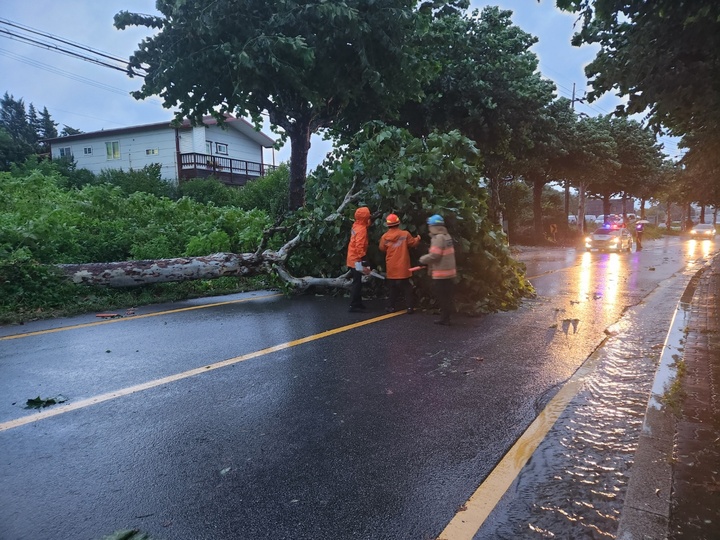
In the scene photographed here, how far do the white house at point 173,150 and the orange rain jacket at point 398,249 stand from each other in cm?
2377

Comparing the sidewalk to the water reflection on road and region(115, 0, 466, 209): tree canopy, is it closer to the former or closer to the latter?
the water reflection on road

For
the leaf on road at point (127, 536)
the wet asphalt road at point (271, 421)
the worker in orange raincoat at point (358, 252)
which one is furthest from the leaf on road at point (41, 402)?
the worker in orange raincoat at point (358, 252)

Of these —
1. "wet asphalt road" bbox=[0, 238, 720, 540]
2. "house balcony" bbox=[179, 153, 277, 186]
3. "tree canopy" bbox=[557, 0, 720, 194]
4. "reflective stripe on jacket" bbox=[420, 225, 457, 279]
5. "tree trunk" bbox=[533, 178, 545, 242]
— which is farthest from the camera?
"tree trunk" bbox=[533, 178, 545, 242]

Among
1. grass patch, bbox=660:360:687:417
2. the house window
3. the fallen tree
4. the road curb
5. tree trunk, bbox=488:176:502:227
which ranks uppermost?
the house window

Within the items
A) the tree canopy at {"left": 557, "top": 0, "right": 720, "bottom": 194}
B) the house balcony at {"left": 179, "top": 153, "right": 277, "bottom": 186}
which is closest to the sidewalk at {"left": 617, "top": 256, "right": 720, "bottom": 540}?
the tree canopy at {"left": 557, "top": 0, "right": 720, "bottom": 194}

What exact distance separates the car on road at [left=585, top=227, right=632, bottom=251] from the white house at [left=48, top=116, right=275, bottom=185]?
755 inches

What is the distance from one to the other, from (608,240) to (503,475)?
24.7 m

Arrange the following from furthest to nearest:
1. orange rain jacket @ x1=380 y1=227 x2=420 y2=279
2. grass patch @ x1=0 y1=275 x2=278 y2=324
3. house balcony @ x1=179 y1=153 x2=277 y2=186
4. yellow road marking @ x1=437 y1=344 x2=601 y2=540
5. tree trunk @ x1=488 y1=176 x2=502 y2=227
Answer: house balcony @ x1=179 y1=153 x2=277 y2=186
tree trunk @ x1=488 y1=176 x2=502 y2=227
orange rain jacket @ x1=380 y1=227 x2=420 y2=279
grass patch @ x1=0 y1=275 x2=278 y2=324
yellow road marking @ x1=437 y1=344 x2=601 y2=540

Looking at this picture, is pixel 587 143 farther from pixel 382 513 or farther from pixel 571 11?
pixel 382 513

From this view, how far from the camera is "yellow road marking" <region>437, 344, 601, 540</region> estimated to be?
2527mm

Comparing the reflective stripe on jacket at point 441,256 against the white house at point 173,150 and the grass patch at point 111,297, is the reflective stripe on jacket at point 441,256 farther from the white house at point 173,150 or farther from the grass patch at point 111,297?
the white house at point 173,150

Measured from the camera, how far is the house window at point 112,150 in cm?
3419

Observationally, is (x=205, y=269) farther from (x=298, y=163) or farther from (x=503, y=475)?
(x=503, y=475)

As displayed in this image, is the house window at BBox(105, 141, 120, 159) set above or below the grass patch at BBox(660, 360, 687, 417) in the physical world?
above
